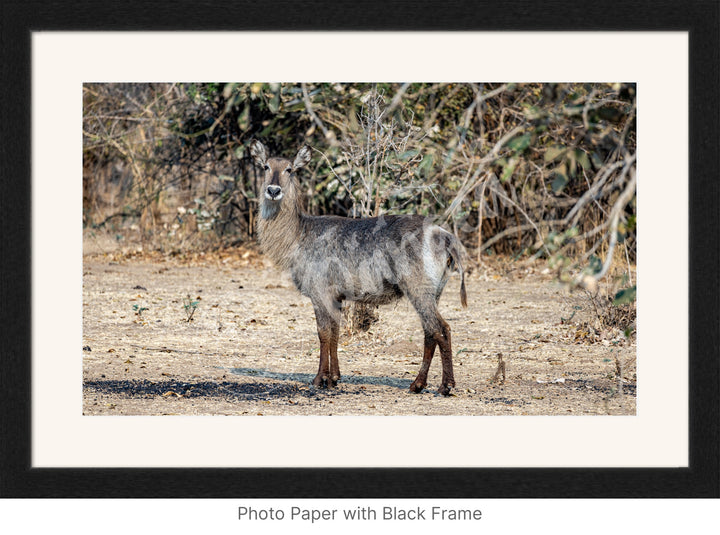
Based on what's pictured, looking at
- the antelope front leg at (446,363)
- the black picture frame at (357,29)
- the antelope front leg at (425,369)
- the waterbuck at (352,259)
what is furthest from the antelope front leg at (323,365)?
the black picture frame at (357,29)

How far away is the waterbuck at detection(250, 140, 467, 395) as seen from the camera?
297 inches

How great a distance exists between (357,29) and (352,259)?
2867mm

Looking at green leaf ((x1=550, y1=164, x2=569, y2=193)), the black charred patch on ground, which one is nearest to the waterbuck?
the black charred patch on ground

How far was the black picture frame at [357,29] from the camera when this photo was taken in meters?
4.99

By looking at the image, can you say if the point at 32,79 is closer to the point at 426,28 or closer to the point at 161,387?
the point at 426,28

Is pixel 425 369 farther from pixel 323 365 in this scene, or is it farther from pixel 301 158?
pixel 301 158

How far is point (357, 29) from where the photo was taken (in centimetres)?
521

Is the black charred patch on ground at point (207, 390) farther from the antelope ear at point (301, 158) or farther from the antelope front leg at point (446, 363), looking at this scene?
the antelope ear at point (301, 158)

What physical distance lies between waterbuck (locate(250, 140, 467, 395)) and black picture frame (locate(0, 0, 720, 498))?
8.33ft

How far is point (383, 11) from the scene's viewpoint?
5.19 m

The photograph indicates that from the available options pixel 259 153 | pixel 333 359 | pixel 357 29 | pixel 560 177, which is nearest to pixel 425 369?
pixel 333 359

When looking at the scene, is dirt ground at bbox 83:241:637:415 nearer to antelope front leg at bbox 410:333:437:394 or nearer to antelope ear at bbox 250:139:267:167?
antelope front leg at bbox 410:333:437:394
